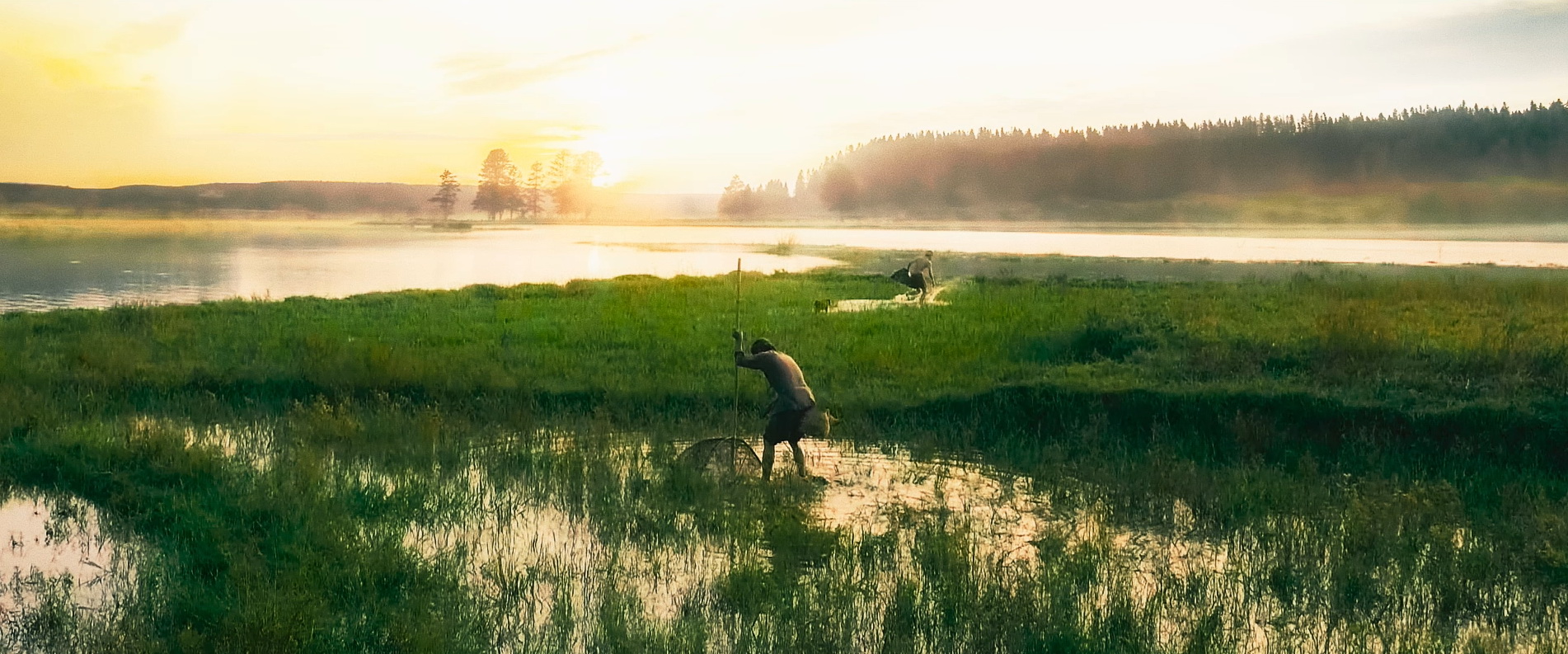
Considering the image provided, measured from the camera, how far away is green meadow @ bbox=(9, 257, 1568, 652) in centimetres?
576

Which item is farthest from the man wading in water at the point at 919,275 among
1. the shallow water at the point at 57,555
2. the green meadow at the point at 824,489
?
the shallow water at the point at 57,555

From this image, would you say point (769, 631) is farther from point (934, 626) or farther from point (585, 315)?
point (585, 315)

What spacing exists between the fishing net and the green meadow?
0.50 ft

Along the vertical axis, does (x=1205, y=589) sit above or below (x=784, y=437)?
below

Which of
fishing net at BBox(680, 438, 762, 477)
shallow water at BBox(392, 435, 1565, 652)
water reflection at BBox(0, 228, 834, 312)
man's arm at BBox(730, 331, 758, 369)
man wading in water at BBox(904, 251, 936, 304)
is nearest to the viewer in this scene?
shallow water at BBox(392, 435, 1565, 652)

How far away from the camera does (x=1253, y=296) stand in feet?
76.5

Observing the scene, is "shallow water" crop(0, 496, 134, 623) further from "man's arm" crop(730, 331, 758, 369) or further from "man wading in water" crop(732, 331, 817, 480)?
"man wading in water" crop(732, 331, 817, 480)

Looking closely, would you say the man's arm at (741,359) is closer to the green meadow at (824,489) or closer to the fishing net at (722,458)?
the fishing net at (722,458)

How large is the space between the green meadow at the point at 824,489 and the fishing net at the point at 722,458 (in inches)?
6.0

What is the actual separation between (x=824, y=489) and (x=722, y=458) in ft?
3.05

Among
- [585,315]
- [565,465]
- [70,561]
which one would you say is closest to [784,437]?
[565,465]

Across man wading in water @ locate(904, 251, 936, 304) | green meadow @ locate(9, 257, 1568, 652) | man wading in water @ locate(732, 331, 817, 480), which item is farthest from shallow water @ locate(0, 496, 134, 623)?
man wading in water @ locate(904, 251, 936, 304)

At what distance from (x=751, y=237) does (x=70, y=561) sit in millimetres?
85212

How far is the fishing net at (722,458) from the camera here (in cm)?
859
